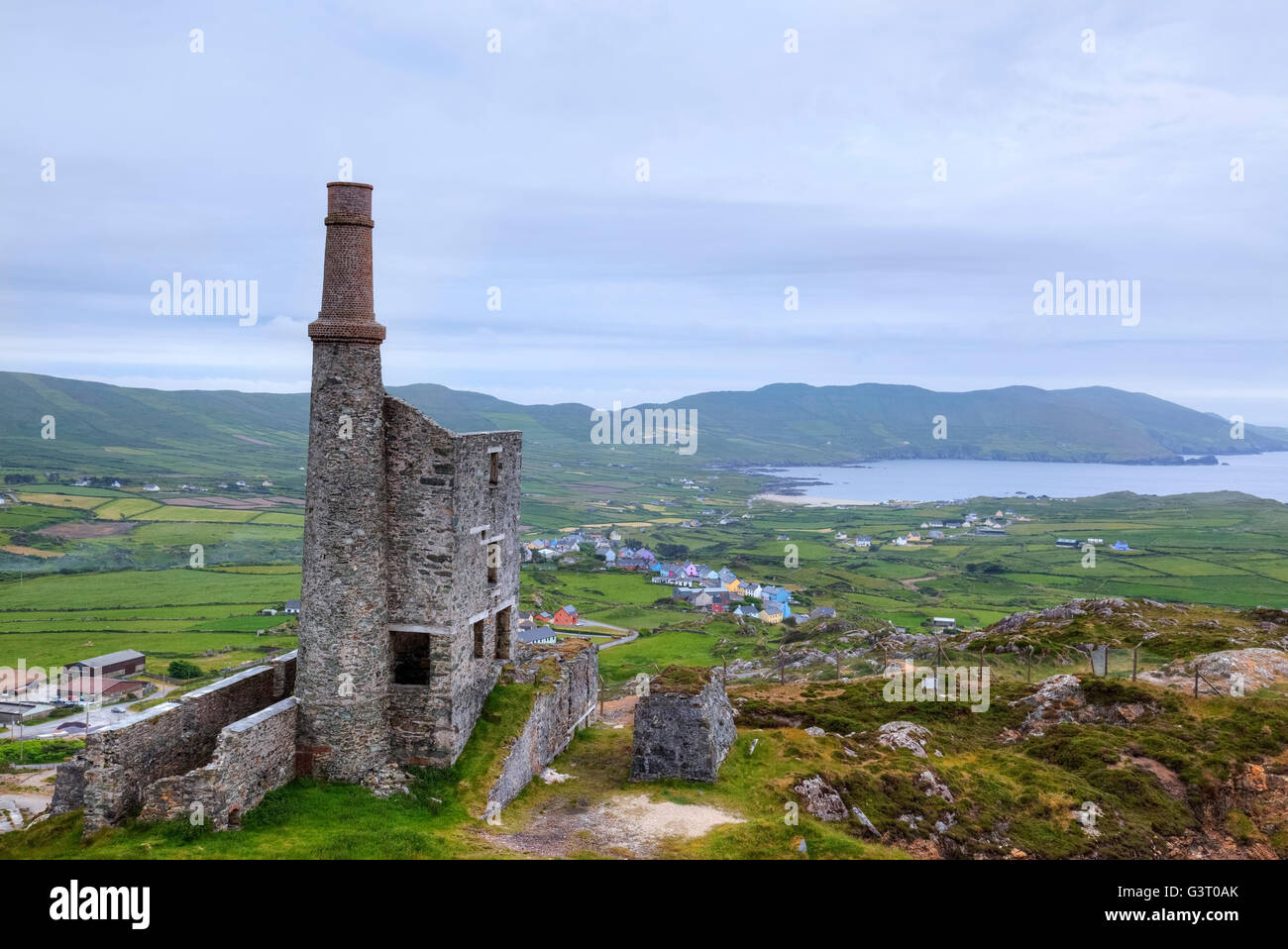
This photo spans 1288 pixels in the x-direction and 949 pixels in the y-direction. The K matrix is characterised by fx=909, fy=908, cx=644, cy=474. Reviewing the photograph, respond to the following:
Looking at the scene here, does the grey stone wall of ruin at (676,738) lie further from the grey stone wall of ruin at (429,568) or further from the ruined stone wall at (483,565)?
the grey stone wall of ruin at (429,568)

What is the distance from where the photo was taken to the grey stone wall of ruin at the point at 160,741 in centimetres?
1859

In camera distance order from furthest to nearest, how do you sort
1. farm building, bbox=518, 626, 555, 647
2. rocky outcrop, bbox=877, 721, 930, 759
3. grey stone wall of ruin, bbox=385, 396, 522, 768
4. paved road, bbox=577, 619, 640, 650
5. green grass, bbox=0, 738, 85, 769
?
1. paved road, bbox=577, 619, 640, 650
2. farm building, bbox=518, 626, 555, 647
3. green grass, bbox=0, 738, 85, 769
4. rocky outcrop, bbox=877, 721, 930, 759
5. grey stone wall of ruin, bbox=385, 396, 522, 768

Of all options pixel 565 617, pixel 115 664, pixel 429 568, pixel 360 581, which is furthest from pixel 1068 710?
pixel 115 664

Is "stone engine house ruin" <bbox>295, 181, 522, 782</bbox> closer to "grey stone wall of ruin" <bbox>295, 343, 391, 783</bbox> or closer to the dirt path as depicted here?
"grey stone wall of ruin" <bbox>295, 343, 391, 783</bbox>

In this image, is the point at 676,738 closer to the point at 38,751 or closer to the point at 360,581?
the point at 360,581

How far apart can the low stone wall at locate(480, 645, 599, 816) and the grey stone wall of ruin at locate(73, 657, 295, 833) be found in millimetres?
6566

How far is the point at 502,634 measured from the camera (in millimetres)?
27625

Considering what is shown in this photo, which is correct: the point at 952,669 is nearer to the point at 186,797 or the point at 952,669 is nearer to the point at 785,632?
the point at 186,797

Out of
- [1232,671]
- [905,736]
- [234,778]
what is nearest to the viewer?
[234,778]

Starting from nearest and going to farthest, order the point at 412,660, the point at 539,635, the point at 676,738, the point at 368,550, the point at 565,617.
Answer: the point at 368,550, the point at 412,660, the point at 676,738, the point at 539,635, the point at 565,617

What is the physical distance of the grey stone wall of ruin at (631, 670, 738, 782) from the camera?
25.0 meters

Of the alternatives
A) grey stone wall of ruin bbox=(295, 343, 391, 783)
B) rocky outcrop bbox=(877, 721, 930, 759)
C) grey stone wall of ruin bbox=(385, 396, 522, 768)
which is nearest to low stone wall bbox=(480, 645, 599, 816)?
grey stone wall of ruin bbox=(385, 396, 522, 768)

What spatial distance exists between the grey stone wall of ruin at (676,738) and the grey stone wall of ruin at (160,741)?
9.84 m

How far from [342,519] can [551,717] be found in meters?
9.64
